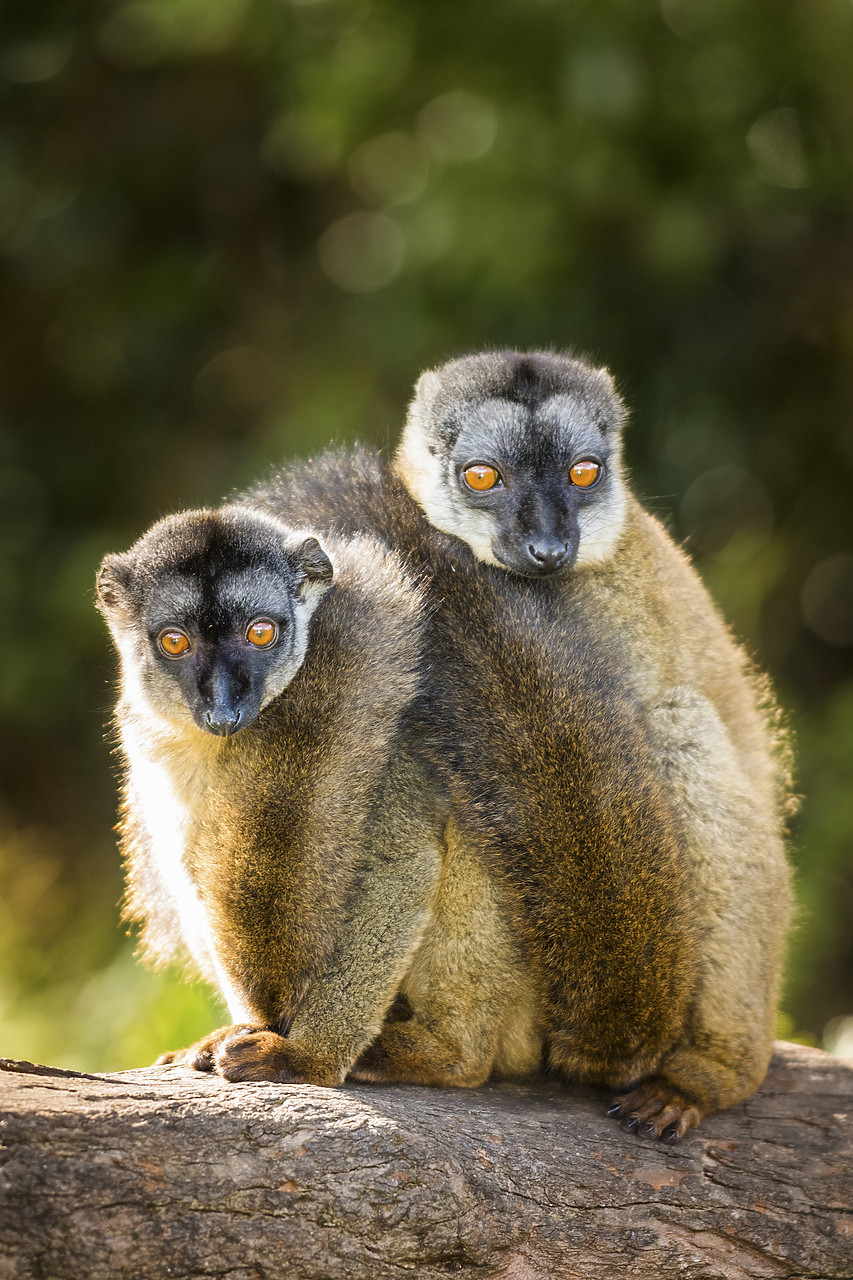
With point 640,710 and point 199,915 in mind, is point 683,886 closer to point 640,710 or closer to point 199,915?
point 640,710

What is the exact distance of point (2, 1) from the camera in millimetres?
8711

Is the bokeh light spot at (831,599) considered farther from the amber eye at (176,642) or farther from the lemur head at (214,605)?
the amber eye at (176,642)

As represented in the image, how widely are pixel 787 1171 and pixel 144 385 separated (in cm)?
761

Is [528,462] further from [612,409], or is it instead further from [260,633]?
[260,633]

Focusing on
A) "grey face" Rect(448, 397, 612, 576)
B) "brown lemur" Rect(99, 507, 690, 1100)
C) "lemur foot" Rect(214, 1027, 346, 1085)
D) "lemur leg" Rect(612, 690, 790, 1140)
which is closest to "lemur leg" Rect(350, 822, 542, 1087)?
"brown lemur" Rect(99, 507, 690, 1100)

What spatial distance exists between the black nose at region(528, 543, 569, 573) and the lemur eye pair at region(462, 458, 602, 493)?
1.58 ft

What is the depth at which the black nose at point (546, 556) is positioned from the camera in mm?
4023

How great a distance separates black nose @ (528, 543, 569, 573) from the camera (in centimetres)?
402

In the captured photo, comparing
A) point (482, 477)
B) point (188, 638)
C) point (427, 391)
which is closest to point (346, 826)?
point (188, 638)

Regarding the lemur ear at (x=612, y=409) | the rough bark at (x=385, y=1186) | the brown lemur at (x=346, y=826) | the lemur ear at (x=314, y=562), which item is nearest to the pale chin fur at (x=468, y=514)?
the lemur ear at (x=612, y=409)

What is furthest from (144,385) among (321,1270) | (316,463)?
(321,1270)

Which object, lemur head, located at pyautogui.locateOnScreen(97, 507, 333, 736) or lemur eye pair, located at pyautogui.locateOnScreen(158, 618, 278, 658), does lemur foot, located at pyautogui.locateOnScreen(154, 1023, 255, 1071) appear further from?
lemur eye pair, located at pyautogui.locateOnScreen(158, 618, 278, 658)

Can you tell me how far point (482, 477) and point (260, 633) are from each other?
1.27 metres

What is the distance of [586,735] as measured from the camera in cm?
337
